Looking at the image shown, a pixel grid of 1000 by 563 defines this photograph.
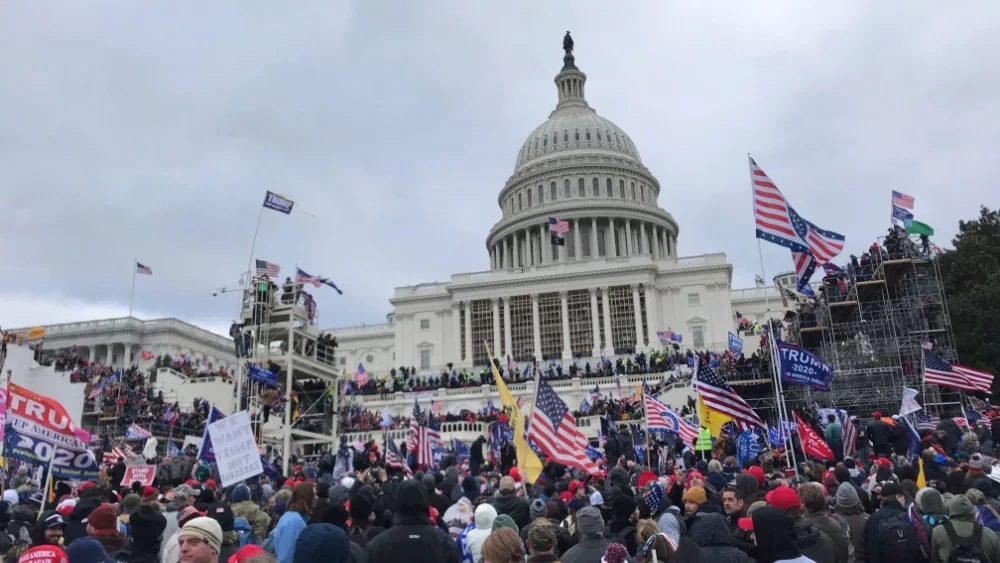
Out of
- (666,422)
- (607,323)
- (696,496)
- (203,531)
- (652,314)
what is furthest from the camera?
(607,323)

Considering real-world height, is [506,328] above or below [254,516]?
above

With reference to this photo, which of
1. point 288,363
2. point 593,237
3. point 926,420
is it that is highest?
point 593,237

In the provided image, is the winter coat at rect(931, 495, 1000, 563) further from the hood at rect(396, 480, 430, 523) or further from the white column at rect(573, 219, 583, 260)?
the white column at rect(573, 219, 583, 260)

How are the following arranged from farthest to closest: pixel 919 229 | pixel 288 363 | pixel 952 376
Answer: pixel 919 229, pixel 288 363, pixel 952 376

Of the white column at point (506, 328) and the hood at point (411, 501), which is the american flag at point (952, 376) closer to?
the hood at point (411, 501)

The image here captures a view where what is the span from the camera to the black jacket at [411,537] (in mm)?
6160

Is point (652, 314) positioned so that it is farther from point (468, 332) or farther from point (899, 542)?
point (899, 542)

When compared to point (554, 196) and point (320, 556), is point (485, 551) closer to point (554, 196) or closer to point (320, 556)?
point (320, 556)

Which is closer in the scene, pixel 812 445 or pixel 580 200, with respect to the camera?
pixel 812 445

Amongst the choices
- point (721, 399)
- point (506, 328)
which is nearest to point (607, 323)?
point (506, 328)

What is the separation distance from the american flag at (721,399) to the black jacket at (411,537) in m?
10.6

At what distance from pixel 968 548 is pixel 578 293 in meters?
62.8

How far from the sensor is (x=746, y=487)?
8.11 meters

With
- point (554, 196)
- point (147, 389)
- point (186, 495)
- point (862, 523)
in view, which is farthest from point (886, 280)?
point (554, 196)
